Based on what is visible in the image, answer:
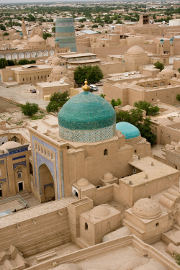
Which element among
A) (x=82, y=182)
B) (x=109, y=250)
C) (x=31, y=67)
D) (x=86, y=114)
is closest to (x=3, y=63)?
(x=31, y=67)

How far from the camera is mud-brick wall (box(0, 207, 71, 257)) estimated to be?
1444 cm

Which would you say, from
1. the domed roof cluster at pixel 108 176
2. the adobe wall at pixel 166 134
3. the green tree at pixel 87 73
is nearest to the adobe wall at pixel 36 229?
the domed roof cluster at pixel 108 176

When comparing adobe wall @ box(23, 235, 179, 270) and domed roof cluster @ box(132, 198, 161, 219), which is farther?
domed roof cluster @ box(132, 198, 161, 219)

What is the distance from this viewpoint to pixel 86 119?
16.1 metres

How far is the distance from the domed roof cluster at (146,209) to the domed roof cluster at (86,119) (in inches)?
143

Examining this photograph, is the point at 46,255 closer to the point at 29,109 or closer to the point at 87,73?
the point at 29,109

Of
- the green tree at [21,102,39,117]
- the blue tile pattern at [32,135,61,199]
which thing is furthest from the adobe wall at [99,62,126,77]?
the blue tile pattern at [32,135,61,199]

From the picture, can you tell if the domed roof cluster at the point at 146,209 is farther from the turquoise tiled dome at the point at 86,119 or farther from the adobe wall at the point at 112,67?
the adobe wall at the point at 112,67

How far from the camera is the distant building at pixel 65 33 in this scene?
174 ft

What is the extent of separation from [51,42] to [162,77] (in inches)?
1259

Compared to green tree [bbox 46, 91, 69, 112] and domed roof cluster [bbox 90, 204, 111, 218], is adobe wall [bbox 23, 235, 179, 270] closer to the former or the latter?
domed roof cluster [bbox 90, 204, 111, 218]

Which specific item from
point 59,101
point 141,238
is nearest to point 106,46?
point 59,101

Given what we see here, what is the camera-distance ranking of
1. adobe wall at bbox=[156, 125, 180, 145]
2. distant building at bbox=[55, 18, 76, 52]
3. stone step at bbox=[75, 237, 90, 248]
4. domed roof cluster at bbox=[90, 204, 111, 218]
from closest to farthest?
domed roof cluster at bbox=[90, 204, 111, 218] < stone step at bbox=[75, 237, 90, 248] < adobe wall at bbox=[156, 125, 180, 145] < distant building at bbox=[55, 18, 76, 52]

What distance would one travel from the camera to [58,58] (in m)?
45.6
